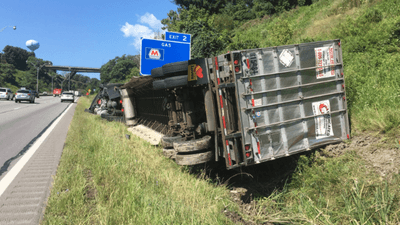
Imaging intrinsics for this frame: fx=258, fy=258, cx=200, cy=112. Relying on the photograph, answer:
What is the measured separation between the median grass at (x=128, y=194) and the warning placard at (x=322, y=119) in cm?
216

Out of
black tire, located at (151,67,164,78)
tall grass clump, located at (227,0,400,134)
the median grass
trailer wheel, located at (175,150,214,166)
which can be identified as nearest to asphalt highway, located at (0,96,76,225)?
the median grass

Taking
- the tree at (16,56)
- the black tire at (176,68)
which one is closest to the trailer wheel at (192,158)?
the black tire at (176,68)

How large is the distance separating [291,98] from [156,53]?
806 centimetres

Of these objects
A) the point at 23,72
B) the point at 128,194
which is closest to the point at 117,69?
the point at 23,72

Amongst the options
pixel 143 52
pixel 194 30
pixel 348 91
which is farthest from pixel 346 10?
pixel 143 52

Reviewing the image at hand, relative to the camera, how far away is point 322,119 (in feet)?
16.4

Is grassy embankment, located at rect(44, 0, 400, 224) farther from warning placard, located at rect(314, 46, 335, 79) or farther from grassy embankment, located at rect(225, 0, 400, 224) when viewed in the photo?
warning placard, located at rect(314, 46, 335, 79)

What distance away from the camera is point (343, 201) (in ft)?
13.1

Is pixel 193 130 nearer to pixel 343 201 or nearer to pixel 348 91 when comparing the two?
pixel 343 201

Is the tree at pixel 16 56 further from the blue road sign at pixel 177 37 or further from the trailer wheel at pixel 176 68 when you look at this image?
the trailer wheel at pixel 176 68

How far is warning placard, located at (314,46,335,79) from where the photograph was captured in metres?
5.02

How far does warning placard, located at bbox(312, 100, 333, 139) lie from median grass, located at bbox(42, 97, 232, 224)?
2163 mm

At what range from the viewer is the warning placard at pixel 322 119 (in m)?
4.95

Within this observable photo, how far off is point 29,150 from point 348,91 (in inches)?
344
